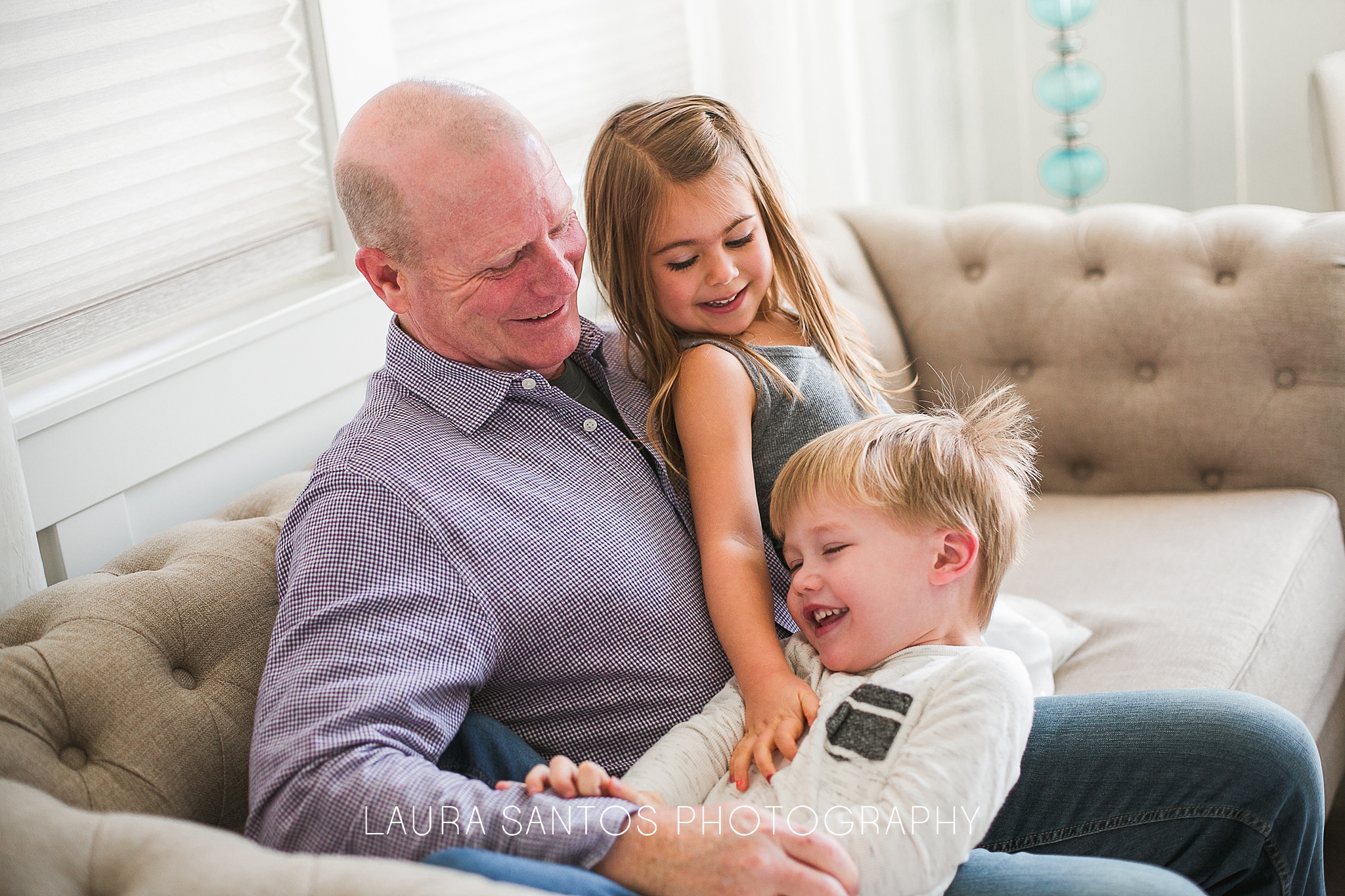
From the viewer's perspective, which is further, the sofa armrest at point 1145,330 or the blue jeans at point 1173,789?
the sofa armrest at point 1145,330

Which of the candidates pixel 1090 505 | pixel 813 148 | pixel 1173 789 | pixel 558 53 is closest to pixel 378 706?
pixel 1173 789

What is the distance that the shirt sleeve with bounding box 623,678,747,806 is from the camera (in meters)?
1.09

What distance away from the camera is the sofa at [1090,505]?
→ 3.62ft

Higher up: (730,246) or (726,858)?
(730,246)

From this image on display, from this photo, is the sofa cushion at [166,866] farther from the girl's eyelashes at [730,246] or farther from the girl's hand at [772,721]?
the girl's eyelashes at [730,246]

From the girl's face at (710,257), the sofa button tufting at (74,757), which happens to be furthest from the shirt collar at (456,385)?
the sofa button tufting at (74,757)

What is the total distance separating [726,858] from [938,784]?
0.20 meters

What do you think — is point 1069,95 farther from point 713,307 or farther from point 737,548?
point 737,548

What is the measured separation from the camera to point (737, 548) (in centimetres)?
128

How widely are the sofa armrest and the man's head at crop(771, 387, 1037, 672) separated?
88cm

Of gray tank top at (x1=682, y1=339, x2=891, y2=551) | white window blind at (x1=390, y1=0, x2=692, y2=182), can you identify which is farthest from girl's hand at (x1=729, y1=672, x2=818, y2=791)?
white window blind at (x1=390, y1=0, x2=692, y2=182)

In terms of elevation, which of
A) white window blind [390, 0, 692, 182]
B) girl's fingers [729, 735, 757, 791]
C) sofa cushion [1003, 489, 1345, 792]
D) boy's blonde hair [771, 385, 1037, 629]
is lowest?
sofa cushion [1003, 489, 1345, 792]

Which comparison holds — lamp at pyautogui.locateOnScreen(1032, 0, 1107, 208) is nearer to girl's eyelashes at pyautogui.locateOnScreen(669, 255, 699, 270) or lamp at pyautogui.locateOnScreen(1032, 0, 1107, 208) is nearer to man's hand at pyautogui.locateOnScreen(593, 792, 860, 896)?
girl's eyelashes at pyautogui.locateOnScreen(669, 255, 699, 270)

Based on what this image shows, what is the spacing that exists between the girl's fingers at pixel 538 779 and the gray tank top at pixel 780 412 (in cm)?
48
